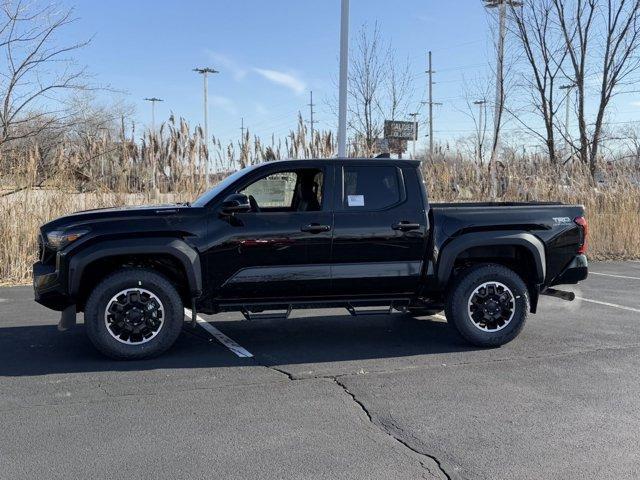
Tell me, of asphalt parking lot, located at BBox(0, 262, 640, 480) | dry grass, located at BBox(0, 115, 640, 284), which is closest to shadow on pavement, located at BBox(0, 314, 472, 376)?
asphalt parking lot, located at BBox(0, 262, 640, 480)

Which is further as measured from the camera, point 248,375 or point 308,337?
point 308,337

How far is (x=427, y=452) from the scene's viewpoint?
369 centimetres

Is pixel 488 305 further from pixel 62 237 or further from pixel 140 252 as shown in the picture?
pixel 62 237

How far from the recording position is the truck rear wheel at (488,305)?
6.04 m

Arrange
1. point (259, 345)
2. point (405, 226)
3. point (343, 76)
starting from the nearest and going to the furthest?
point (405, 226), point (259, 345), point (343, 76)

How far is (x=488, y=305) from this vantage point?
610 cm

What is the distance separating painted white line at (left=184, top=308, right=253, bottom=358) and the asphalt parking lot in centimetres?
7

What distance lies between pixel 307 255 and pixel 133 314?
1738 millimetres

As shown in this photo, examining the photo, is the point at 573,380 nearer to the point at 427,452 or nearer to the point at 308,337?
the point at 427,452

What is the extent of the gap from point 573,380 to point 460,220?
1.86 meters

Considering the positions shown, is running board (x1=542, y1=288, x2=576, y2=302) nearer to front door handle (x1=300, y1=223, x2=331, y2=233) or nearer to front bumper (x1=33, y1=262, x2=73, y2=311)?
front door handle (x1=300, y1=223, x2=331, y2=233)

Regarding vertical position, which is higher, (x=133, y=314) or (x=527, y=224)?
(x=527, y=224)

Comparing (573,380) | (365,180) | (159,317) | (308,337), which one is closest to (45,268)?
(159,317)

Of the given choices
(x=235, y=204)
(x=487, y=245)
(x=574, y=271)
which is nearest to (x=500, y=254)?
(x=487, y=245)
